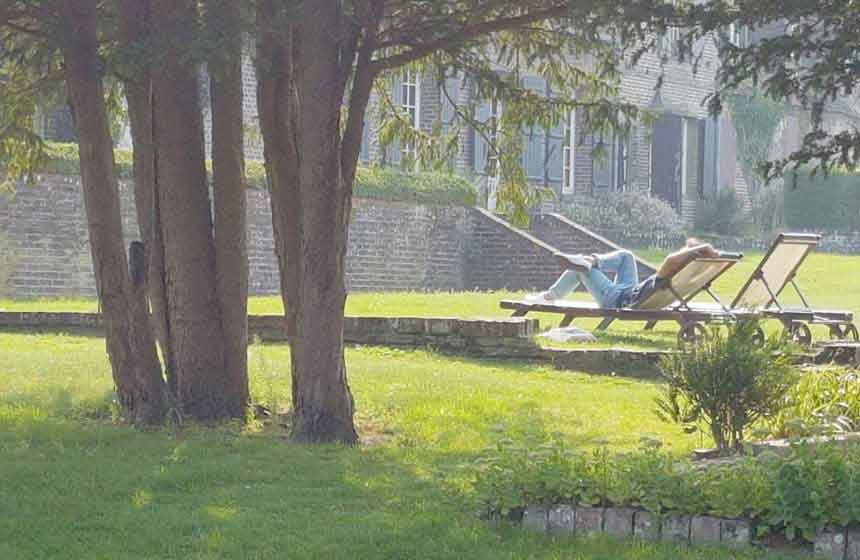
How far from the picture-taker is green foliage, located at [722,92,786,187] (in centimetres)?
3903

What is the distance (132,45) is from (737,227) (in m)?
29.7

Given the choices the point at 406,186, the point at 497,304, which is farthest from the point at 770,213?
the point at 497,304

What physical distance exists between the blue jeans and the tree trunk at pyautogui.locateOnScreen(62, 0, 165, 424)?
720 cm

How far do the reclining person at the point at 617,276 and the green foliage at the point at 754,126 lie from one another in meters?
22.7

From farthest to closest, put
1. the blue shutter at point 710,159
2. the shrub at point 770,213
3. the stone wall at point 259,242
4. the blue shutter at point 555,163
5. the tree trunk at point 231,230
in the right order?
the shrub at point 770,213 → the blue shutter at point 710,159 → the blue shutter at point 555,163 → the stone wall at point 259,242 → the tree trunk at point 231,230

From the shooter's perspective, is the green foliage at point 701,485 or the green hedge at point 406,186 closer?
Result: the green foliage at point 701,485

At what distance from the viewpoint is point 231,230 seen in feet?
32.1

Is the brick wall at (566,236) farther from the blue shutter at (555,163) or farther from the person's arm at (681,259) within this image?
the person's arm at (681,259)

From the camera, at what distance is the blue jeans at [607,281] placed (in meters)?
15.7

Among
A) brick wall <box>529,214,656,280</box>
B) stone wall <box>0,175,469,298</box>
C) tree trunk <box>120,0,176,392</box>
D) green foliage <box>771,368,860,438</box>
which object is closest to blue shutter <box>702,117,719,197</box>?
brick wall <box>529,214,656,280</box>

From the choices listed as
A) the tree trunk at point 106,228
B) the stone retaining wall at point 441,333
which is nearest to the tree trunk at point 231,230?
the tree trunk at point 106,228

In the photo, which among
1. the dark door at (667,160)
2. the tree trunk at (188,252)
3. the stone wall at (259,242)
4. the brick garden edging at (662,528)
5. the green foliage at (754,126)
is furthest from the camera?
the green foliage at (754,126)

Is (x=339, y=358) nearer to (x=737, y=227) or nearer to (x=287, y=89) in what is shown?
(x=287, y=89)

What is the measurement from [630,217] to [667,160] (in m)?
3.88
